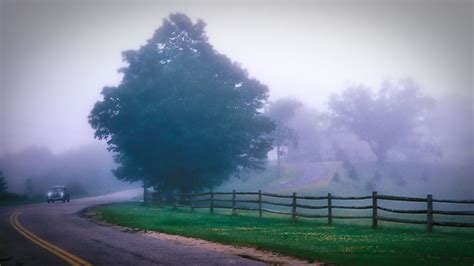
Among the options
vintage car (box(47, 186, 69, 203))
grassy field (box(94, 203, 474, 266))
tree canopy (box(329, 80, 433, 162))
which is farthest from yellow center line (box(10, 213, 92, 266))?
tree canopy (box(329, 80, 433, 162))

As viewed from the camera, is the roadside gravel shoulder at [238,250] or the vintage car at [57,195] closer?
the roadside gravel shoulder at [238,250]

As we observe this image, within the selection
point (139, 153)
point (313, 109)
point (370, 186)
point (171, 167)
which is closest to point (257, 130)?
point (171, 167)

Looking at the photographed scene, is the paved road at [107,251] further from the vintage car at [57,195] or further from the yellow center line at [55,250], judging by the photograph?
the vintage car at [57,195]

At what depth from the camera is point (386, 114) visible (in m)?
76.2

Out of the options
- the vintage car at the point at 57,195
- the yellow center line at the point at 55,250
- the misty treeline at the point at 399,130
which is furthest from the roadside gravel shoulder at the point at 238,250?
the misty treeline at the point at 399,130

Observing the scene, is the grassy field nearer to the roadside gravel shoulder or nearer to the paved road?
the roadside gravel shoulder

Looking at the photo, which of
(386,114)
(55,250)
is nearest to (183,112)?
(55,250)

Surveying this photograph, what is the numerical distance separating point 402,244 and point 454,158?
2847 inches

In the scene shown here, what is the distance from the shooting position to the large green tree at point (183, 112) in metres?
37.8

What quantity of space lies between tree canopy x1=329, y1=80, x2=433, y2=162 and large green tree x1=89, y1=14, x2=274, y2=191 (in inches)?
1593

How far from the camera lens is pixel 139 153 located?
132ft

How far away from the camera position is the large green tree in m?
37.8

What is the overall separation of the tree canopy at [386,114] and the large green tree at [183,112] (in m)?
40.4

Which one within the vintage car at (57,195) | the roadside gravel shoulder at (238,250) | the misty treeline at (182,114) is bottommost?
the vintage car at (57,195)
